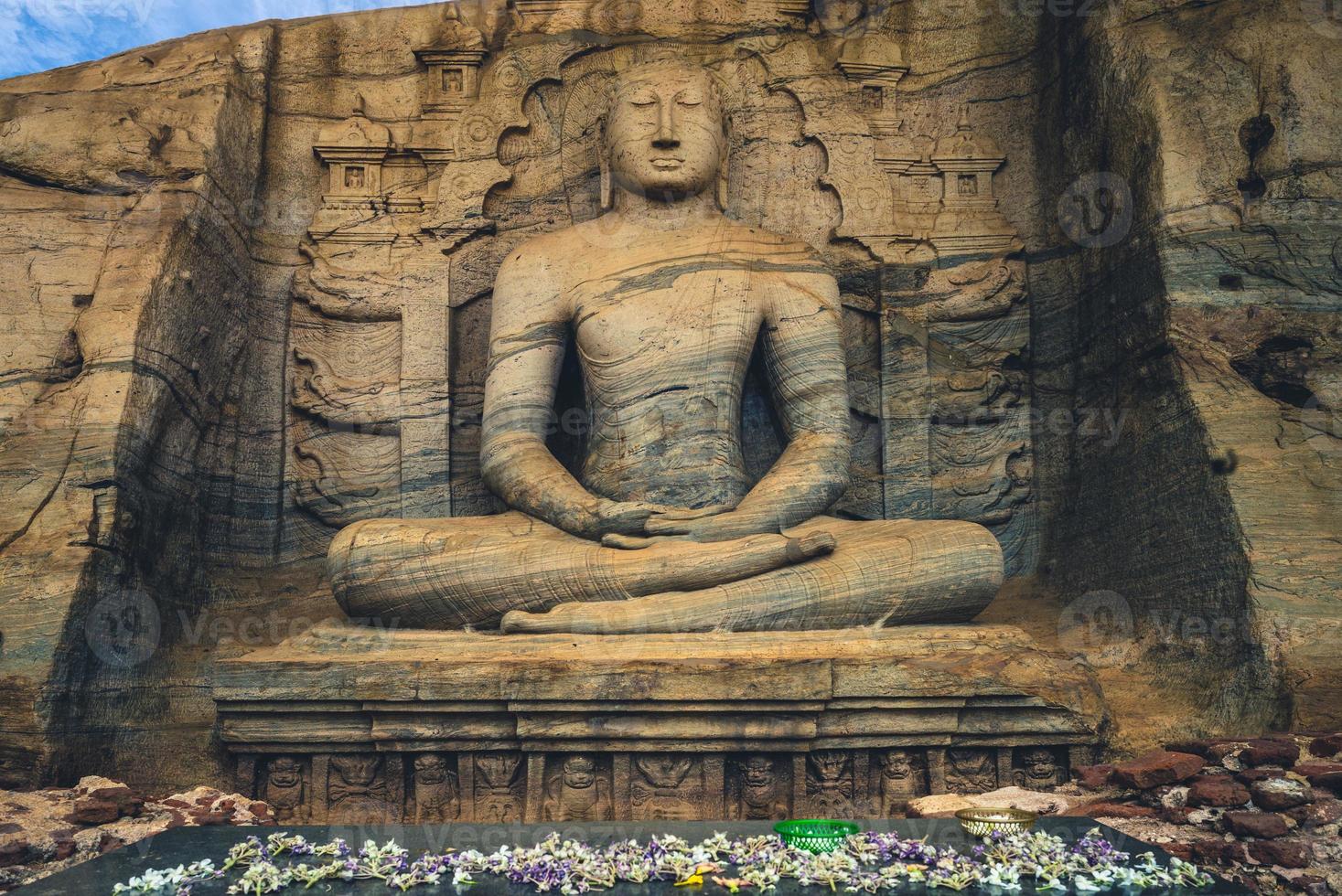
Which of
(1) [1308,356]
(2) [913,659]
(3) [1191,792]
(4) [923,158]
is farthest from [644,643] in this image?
(4) [923,158]

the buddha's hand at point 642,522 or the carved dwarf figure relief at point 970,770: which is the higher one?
the buddha's hand at point 642,522

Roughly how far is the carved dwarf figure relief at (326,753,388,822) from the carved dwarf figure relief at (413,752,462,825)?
178mm

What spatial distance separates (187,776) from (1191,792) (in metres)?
4.38

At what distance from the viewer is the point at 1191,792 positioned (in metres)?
4.98

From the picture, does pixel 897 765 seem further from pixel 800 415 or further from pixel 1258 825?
pixel 800 415

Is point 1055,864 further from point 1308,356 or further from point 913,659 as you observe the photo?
point 1308,356

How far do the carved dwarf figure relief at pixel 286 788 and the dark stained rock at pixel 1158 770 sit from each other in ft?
11.1

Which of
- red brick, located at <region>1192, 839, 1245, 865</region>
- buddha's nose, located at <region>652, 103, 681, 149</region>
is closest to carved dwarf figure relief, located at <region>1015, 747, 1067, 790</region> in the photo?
red brick, located at <region>1192, 839, 1245, 865</region>

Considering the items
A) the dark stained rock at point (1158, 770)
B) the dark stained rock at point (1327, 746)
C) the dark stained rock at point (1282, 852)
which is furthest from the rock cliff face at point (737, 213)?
the dark stained rock at point (1282, 852)

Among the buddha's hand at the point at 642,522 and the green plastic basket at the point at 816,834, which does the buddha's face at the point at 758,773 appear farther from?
the green plastic basket at the point at 816,834

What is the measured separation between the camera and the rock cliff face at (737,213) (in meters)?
6.20

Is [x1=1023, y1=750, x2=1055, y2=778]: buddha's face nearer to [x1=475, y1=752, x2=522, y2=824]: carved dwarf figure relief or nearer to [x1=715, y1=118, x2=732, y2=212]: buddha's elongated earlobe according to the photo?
[x1=475, y1=752, x2=522, y2=824]: carved dwarf figure relief

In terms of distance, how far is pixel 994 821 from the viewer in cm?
427

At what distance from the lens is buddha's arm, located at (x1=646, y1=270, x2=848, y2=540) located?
6500 mm
